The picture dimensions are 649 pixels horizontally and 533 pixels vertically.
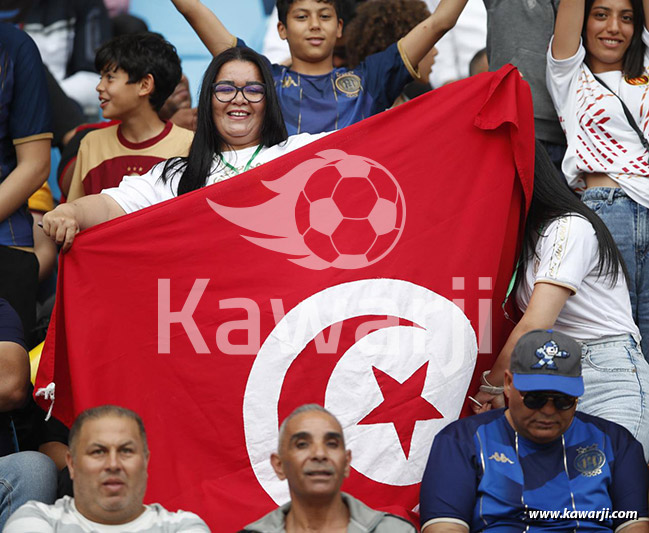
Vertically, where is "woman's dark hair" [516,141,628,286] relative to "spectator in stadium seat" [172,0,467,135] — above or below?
below

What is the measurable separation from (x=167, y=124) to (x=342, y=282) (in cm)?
182

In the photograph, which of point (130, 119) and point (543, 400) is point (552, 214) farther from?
point (130, 119)

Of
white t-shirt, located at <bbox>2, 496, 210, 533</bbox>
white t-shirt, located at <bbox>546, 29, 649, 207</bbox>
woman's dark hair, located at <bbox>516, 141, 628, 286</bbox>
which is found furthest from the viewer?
white t-shirt, located at <bbox>546, 29, 649, 207</bbox>

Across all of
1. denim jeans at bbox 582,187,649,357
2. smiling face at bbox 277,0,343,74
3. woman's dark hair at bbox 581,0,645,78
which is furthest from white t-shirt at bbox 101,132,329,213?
woman's dark hair at bbox 581,0,645,78

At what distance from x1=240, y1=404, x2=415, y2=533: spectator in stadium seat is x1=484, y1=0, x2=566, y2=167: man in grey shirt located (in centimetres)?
236

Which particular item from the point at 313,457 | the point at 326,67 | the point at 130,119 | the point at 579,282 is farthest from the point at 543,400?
the point at 130,119

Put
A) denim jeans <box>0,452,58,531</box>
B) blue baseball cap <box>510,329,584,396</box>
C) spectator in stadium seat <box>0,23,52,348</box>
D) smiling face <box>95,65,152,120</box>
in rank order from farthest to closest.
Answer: smiling face <box>95,65,152,120</box>, spectator in stadium seat <box>0,23,52,348</box>, denim jeans <box>0,452,58,531</box>, blue baseball cap <box>510,329,584,396</box>

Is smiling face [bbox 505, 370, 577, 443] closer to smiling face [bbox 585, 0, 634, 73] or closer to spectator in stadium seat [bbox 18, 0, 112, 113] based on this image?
smiling face [bbox 585, 0, 634, 73]

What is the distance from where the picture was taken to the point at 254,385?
4.28 meters

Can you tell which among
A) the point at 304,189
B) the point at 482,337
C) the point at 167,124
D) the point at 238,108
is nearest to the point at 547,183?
the point at 482,337

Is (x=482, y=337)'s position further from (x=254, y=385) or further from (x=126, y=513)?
(x=126, y=513)

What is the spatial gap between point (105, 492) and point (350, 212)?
5.35ft

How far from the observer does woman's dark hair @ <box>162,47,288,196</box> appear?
471cm

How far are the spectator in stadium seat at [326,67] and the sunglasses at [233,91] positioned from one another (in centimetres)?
47
